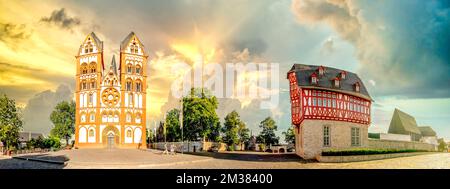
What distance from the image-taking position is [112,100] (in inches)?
1698

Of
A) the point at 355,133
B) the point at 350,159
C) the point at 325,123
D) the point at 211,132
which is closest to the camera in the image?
the point at 350,159

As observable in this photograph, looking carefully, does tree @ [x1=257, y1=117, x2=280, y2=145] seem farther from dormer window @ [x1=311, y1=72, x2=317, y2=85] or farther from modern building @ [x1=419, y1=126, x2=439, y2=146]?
modern building @ [x1=419, y1=126, x2=439, y2=146]

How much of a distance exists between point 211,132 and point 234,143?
2.34 meters

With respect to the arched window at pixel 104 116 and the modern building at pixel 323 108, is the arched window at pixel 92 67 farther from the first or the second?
the modern building at pixel 323 108

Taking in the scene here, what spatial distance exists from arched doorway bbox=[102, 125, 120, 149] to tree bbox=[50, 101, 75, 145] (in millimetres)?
3679

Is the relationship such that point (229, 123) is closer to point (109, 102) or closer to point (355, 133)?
point (109, 102)

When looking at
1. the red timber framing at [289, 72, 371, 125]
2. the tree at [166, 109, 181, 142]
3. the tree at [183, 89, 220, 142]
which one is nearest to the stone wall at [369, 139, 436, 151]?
the red timber framing at [289, 72, 371, 125]

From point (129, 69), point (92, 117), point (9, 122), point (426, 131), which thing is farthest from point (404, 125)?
point (9, 122)

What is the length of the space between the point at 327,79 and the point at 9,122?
24067 millimetres

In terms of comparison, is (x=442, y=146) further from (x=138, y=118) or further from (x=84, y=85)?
(x=84, y=85)

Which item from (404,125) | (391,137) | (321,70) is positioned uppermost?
(321,70)

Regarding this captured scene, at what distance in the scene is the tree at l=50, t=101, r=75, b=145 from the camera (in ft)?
139

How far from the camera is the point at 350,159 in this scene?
2244 centimetres
